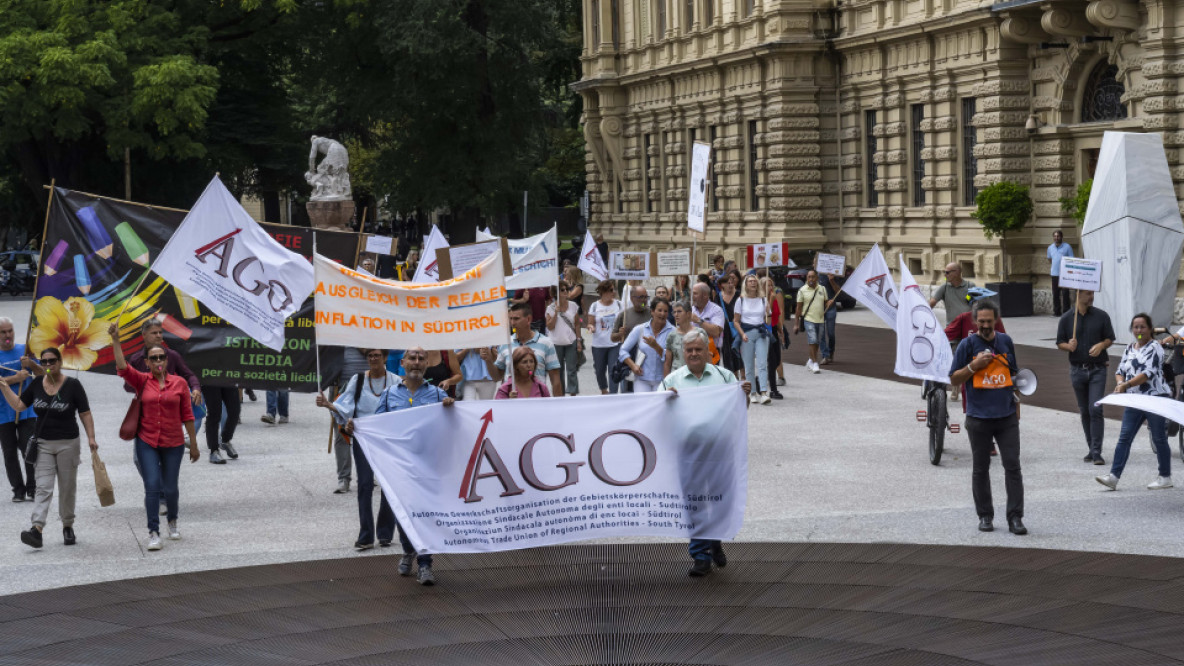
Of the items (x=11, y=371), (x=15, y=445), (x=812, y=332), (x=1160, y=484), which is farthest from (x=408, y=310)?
(x=812, y=332)

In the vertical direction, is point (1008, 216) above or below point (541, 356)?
above

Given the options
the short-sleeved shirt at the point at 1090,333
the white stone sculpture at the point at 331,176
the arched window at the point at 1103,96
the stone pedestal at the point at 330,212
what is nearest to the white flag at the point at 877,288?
the short-sleeved shirt at the point at 1090,333

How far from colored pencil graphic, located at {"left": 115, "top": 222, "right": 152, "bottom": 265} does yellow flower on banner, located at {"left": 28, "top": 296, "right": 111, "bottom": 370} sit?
899 millimetres

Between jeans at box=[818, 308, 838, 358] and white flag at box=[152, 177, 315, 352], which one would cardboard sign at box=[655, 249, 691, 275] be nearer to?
jeans at box=[818, 308, 838, 358]

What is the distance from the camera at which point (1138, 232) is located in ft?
83.7

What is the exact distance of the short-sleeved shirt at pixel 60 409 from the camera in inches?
521

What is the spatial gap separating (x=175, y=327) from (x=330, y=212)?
65.8 feet

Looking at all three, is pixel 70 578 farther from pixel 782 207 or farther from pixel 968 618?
pixel 782 207

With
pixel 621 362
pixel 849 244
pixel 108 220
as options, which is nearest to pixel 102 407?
→ pixel 108 220

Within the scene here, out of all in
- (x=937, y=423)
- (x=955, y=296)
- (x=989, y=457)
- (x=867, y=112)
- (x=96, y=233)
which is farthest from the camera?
(x=867, y=112)

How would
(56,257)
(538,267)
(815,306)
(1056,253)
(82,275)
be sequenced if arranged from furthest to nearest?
(1056,253) → (815,306) → (538,267) → (82,275) → (56,257)

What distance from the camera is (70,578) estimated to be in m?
12.0

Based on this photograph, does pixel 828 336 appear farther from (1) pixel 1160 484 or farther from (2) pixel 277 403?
(1) pixel 1160 484

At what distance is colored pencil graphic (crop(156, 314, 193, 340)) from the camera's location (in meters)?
15.8
